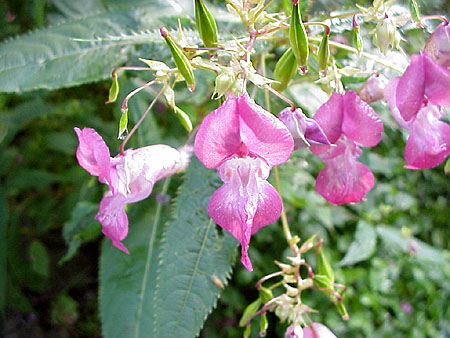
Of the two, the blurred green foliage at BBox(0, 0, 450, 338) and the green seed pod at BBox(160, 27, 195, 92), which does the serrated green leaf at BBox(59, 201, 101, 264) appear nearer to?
the blurred green foliage at BBox(0, 0, 450, 338)

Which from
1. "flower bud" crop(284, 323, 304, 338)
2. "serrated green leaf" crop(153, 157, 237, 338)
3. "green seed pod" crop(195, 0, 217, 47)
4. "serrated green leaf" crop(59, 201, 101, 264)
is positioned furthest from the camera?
"serrated green leaf" crop(59, 201, 101, 264)

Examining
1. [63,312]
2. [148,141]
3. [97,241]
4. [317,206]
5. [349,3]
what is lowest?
[63,312]

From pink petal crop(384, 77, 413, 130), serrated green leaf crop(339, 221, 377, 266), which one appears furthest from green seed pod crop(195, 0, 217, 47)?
serrated green leaf crop(339, 221, 377, 266)

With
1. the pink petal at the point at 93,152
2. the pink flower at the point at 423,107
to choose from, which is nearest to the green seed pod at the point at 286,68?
the pink flower at the point at 423,107

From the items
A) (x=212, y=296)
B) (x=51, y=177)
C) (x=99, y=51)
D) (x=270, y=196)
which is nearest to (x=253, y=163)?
(x=270, y=196)

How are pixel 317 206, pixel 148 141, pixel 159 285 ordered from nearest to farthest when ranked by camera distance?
1. pixel 159 285
2. pixel 148 141
3. pixel 317 206

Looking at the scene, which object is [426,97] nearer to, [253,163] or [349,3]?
[253,163]
